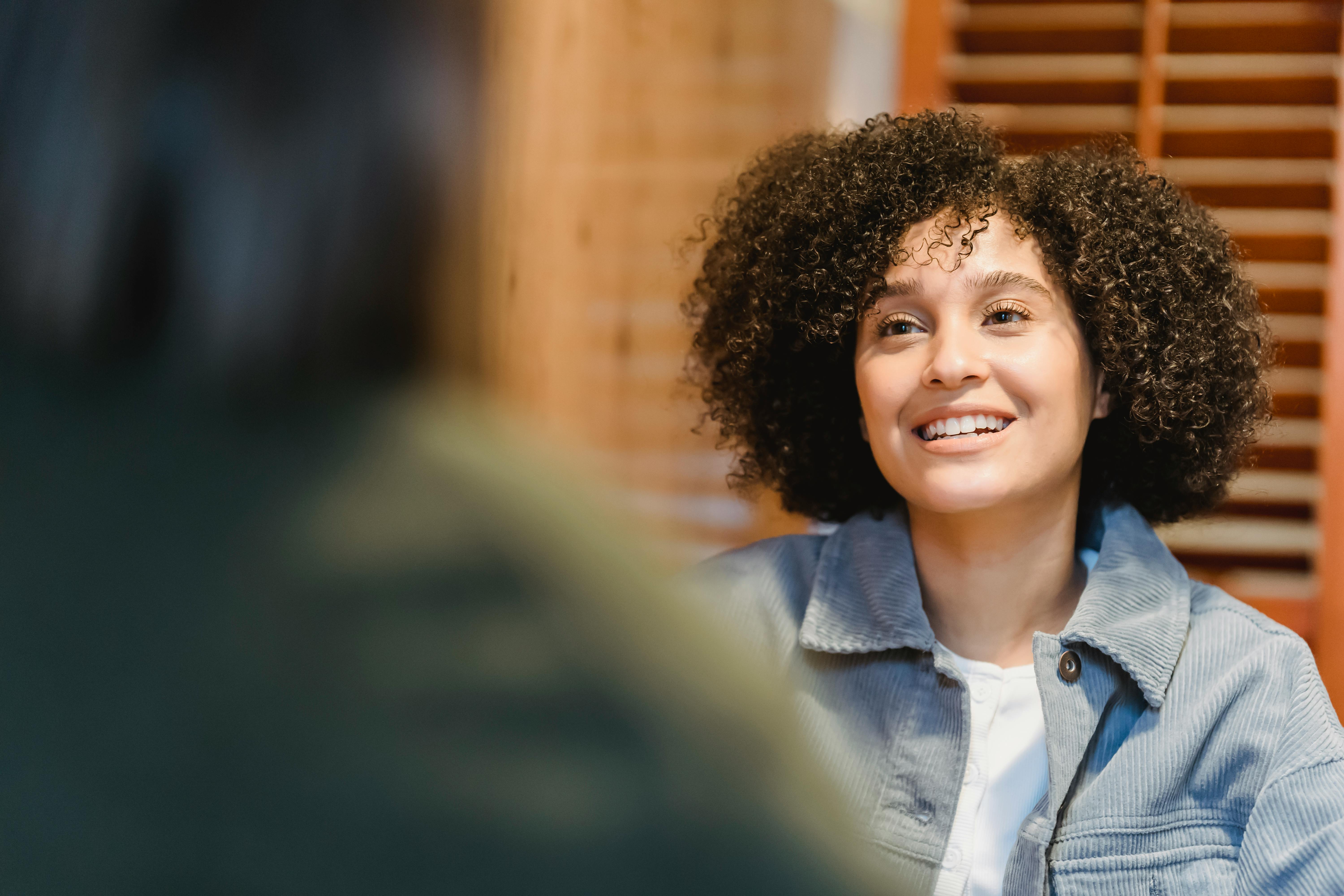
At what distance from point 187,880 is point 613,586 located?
0.04m

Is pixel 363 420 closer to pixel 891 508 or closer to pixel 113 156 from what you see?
pixel 113 156

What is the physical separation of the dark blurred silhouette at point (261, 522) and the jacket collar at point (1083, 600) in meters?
0.86

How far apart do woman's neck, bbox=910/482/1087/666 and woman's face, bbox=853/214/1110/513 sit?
5cm

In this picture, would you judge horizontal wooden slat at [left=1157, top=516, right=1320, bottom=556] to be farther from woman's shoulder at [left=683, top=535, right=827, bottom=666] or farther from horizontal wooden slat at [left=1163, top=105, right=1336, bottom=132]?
woman's shoulder at [left=683, top=535, right=827, bottom=666]

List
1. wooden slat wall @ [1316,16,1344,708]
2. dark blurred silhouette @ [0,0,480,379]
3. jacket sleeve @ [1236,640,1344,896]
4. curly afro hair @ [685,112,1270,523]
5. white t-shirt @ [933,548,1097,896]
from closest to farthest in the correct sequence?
1. dark blurred silhouette @ [0,0,480,379]
2. jacket sleeve @ [1236,640,1344,896]
3. white t-shirt @ [933,548,1097,896]
4. curly afro hair @ [685,112,1270,523]
5. wooden slat wall @ [1316,16,1344,708]

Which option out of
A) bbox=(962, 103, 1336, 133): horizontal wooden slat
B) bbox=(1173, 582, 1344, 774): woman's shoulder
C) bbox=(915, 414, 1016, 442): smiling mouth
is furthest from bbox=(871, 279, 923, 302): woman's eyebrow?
bbox=(962, 103, 1336, 133): horizontal wooden slat

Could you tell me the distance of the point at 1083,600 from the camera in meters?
0.93

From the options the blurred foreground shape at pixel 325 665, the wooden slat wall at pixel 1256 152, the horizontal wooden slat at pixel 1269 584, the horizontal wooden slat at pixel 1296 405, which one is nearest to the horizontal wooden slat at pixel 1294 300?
the wooden slat wall at pixel 1256 152

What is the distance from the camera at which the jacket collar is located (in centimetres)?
88

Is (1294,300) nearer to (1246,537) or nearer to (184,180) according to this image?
(1246,537)

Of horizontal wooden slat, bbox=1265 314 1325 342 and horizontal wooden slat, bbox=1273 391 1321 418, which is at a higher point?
horizontal wooden slat, bbox=1265 314 1325 342

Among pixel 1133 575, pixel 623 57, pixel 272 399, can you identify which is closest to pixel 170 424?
pixel 272 399

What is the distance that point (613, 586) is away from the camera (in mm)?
107

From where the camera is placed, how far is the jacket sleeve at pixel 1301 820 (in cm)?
73
